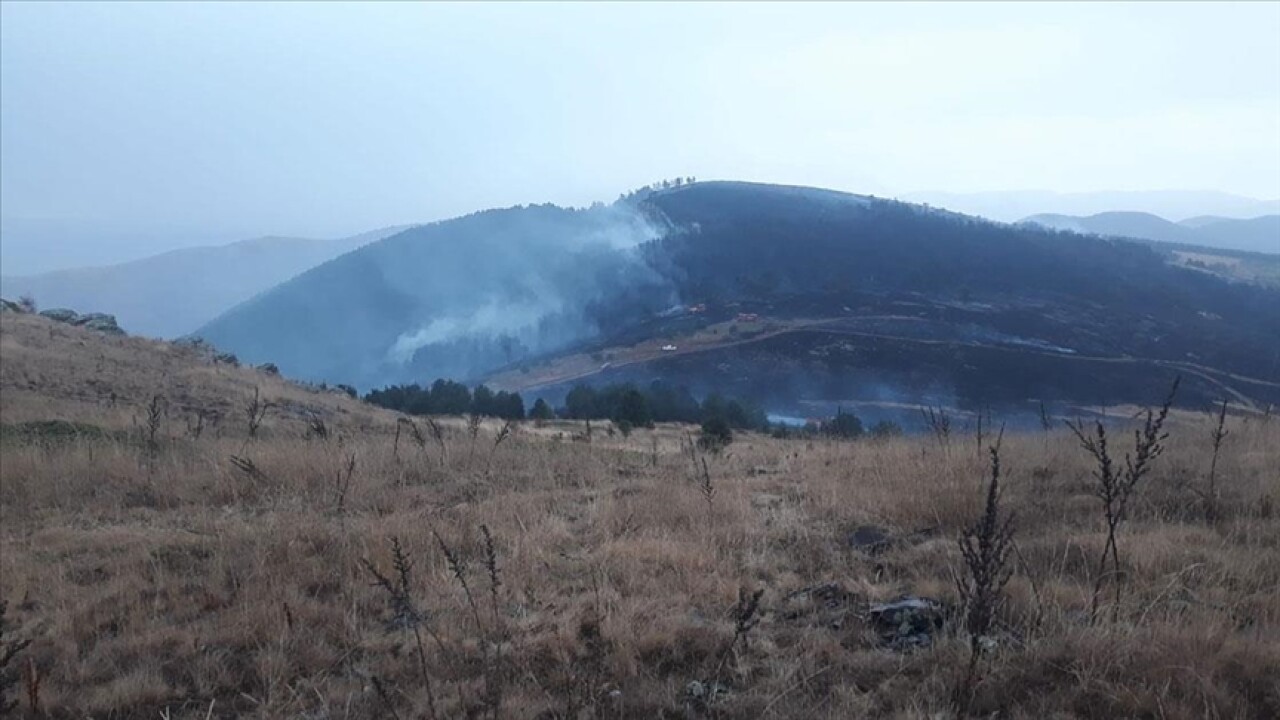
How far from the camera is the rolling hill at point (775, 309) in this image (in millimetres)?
37719

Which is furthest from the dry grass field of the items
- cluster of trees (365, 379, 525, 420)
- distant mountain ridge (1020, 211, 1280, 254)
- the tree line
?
distant mountain ridge (1020, 211, 1280, 254)

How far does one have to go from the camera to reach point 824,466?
7207 mm

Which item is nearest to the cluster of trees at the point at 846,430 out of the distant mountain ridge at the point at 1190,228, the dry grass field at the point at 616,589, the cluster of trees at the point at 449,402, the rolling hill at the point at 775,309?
the dry grass field at the point at 616,589

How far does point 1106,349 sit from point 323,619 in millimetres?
45023

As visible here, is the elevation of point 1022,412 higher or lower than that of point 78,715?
lower

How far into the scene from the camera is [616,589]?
3.88 m

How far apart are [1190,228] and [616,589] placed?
95784 mm

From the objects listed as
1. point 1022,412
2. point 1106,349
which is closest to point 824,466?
point 1022,412

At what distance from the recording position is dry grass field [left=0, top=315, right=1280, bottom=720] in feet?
9.30

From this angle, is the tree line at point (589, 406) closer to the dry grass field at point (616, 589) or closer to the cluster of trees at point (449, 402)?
the cluster of trees at point (449, 402)

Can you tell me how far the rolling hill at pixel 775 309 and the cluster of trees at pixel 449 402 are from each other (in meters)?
13.1

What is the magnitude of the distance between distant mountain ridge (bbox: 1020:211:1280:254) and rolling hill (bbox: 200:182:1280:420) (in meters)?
16.2

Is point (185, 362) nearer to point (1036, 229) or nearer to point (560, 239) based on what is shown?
point (560, 239)

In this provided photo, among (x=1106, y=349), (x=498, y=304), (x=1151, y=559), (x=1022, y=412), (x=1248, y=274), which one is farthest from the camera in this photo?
(x=498, y=304)
